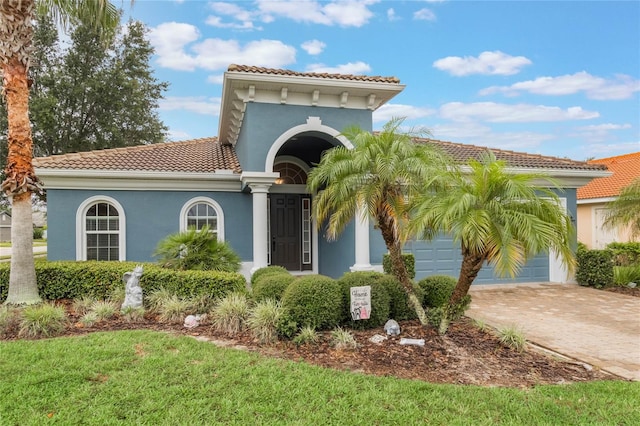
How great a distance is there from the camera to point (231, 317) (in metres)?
6.09

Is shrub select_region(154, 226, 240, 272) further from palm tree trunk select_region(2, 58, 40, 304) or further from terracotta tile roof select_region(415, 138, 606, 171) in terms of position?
terracotta tile roof select_region(415, 138, 606, 171)

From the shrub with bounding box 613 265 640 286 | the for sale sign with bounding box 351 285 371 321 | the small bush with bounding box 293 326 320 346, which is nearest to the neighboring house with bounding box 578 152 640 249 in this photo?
the shrub with bounding box 613 265 640 286

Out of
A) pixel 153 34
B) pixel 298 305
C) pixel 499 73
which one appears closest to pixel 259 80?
pixel 298 305

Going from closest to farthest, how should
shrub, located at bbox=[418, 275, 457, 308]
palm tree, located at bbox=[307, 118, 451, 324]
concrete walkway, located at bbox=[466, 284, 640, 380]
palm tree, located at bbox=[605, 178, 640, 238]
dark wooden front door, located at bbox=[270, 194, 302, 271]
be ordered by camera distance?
A: 1. concrete walkway, located at bbox=[466, 284, 640, 380]
2. palm tree, located at bbox=[307, 118, 451, 324]
3. shrub, located at bbox=[418, 275, 457, 308]
4. palm tree, located at bbox=[605, 178, 640, 238]
5. dark wooden front door, located at bbox=[270, 194, 302, 271]

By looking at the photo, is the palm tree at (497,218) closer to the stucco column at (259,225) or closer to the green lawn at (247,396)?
the green lawn at (247,396)

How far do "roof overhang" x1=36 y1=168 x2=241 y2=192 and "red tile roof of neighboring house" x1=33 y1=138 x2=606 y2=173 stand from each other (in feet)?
0.45

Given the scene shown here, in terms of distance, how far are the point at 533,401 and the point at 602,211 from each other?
17.7 metres

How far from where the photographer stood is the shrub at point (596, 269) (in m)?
11.6

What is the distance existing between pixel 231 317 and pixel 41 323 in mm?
2946

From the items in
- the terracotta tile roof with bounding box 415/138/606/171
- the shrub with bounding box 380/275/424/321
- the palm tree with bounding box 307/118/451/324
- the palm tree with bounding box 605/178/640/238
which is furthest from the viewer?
the terracotta tile roof with bounding box 415/138/606/171

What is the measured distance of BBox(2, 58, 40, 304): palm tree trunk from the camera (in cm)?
745

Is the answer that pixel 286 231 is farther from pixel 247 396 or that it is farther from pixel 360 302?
pixel 247 396

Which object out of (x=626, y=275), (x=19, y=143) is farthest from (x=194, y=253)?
(x=626, y=275)

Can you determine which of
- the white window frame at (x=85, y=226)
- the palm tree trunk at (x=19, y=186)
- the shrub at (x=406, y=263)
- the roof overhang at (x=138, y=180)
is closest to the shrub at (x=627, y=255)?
the shrub at (x=406, y=263)
